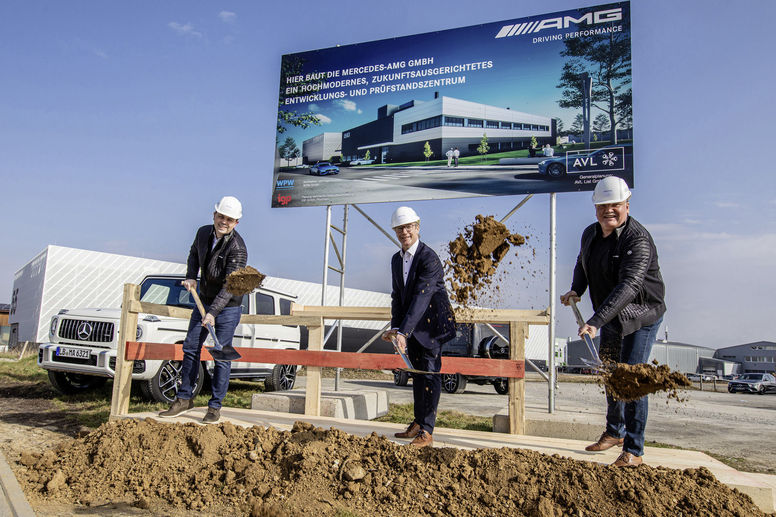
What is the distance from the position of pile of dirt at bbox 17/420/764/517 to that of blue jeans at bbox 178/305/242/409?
721 mm

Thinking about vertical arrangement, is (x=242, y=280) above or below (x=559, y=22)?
below

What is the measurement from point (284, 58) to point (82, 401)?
278 inches

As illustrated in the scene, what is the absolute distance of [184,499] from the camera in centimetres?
346

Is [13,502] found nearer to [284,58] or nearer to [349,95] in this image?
[349,95]

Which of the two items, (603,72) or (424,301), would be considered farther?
(603,72)

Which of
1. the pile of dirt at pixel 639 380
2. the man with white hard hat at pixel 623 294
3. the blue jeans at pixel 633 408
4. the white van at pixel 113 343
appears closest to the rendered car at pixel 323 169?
the white van at pixel 113 343

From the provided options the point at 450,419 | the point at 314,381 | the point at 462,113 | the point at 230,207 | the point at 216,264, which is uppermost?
the point at 462,113

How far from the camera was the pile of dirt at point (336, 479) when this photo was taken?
3096 mm

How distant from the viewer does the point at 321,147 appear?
33.7 feet

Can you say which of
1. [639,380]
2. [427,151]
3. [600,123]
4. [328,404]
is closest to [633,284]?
[639,380]

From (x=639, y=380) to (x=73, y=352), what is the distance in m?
7.40

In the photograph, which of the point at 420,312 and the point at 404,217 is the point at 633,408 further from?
Answer: the point at 404,217

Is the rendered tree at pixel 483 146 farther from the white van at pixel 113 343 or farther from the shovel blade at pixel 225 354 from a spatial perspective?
the shovel blade at pixel 225 354

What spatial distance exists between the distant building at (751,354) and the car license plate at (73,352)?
7774 cm
